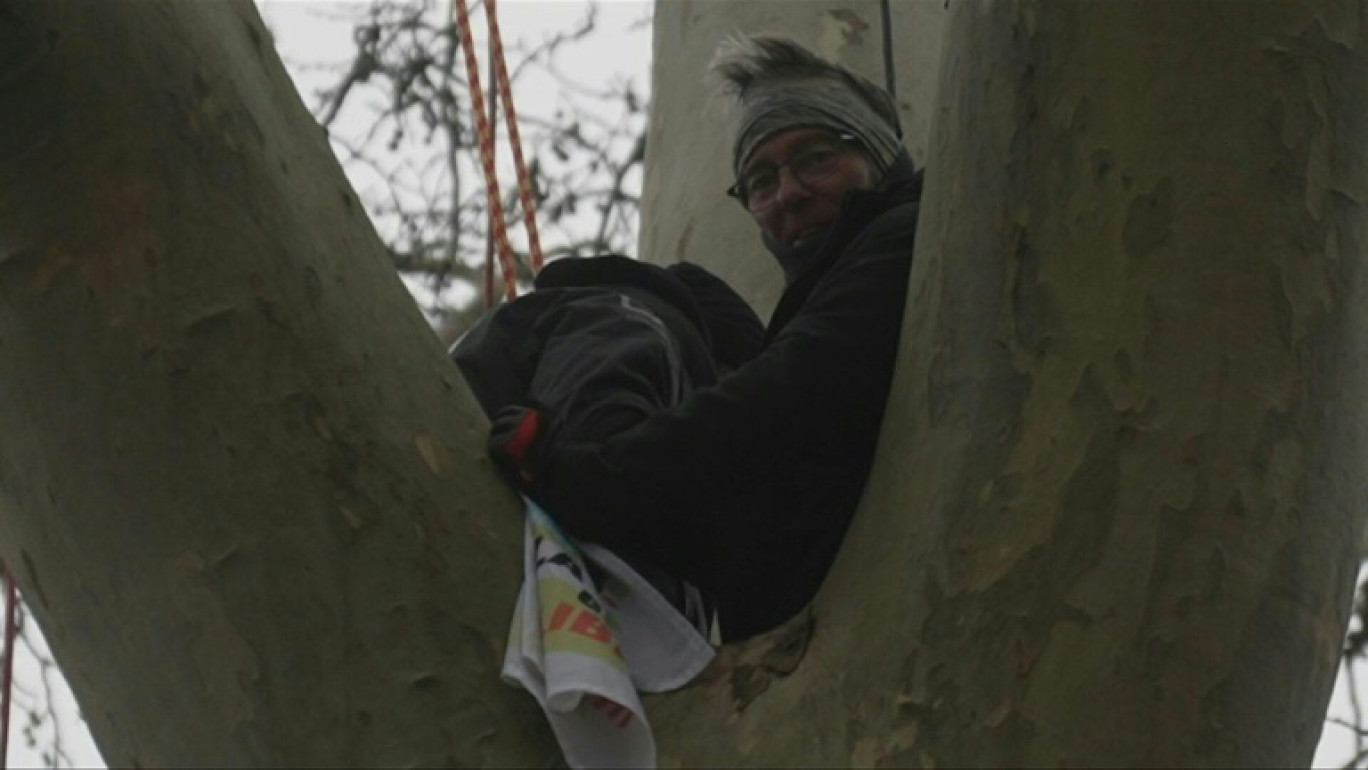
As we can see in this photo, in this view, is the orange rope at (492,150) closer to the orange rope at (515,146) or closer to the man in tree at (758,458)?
the orange rope at (515,146)

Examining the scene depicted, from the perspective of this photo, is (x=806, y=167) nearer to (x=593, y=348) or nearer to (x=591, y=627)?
(x=593, y=348)

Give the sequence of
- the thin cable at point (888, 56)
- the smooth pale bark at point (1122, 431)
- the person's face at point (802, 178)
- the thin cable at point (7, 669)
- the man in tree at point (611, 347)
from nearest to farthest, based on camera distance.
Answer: the smooth pale bark at point (1122, 431) < the man in tree at point (611, 347) < the thin cable at point (7, 669) < the person's face at point (802, 178) < the thin cable at point (888, 56)

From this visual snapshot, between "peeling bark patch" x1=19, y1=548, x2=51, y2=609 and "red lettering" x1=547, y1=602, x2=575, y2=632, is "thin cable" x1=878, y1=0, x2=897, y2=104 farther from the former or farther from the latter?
"peeling bark patch" x1=19, y1=548, x2=51, y2=609

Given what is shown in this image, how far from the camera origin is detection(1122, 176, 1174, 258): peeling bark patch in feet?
5.96

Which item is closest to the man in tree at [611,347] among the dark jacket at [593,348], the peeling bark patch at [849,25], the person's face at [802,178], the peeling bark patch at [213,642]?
the dark jacket at [593,348]

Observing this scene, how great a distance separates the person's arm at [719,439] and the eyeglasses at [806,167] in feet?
2.43

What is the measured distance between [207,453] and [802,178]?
1252 mm

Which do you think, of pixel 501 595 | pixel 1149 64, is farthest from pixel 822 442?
pixel 1149 64

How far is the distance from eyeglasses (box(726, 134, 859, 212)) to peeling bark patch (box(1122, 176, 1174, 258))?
3.75ft

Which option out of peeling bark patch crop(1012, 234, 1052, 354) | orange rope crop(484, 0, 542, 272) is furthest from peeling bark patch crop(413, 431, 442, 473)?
orange rope crop(484, 0, 542, 272)

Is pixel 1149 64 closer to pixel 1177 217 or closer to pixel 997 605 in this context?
pixel 1177 217

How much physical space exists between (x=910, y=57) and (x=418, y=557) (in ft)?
6.47

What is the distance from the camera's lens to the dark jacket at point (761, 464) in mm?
2135

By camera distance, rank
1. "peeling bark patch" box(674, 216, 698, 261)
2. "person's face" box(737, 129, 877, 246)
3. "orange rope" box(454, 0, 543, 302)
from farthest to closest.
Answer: "peeling bark patch" box(674, 216, 698, 261)
"orange rope" box(454, 0, 543, 302)
"person's face" box(737, 129, 877, 246)
